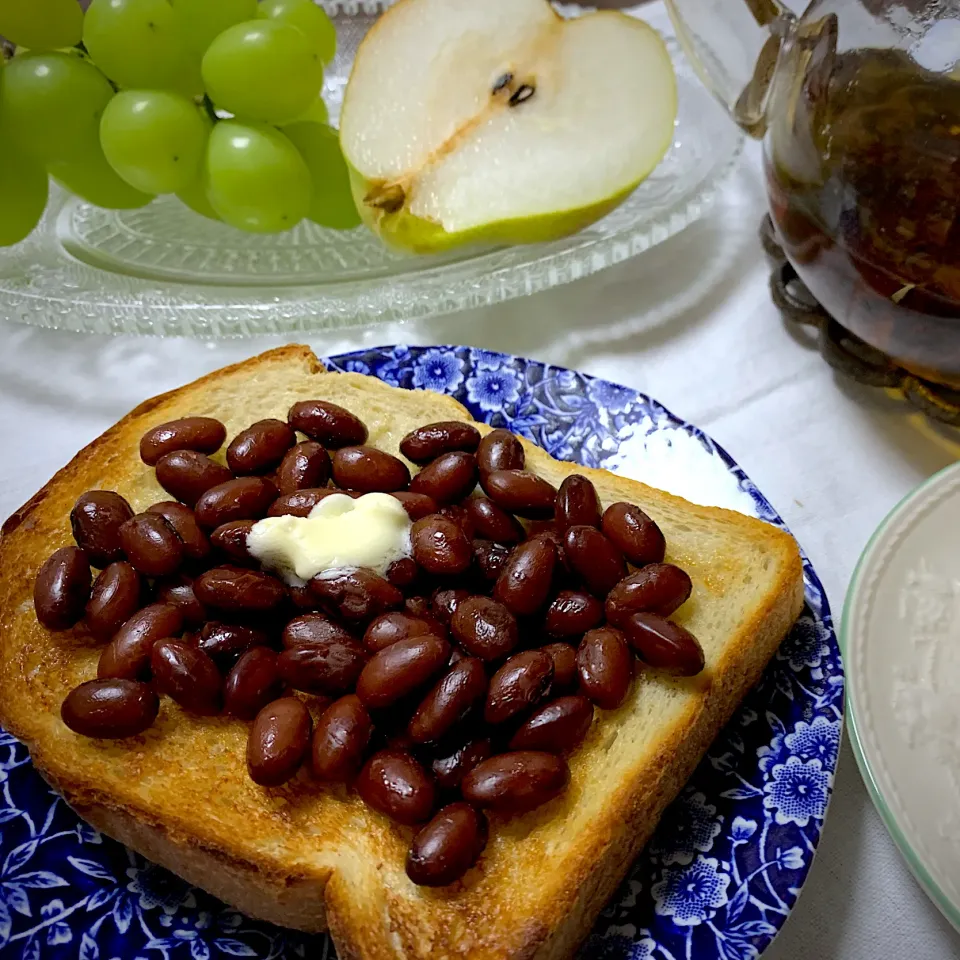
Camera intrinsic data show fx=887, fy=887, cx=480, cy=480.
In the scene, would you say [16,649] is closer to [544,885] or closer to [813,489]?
Result: [544,885]

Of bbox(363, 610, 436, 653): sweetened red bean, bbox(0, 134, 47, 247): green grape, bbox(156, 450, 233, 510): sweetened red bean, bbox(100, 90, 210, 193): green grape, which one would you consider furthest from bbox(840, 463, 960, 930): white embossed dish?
bbox(0, 134, 47, 247): green grape

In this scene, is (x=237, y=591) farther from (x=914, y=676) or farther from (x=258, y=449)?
(x=914, y=676)

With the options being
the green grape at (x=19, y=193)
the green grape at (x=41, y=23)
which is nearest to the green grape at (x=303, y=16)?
the green grape at (x=41, y=23)

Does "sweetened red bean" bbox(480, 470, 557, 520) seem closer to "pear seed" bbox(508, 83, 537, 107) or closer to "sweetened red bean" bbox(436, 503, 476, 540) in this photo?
"sweetened red bean" bbox(436, 503, 476, 540)

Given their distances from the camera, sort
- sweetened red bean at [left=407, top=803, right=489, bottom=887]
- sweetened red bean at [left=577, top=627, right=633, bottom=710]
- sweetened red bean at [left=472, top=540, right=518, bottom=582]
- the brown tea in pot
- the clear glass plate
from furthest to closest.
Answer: the clear glass plate, the brown tea in pot, sweetened red bean at [left=472, top=540, right=518, bottom=582], sweetened red bean at [left=577, top=627, right=633, bottom=710], sweetened red bean at [left=407, top=803, right=489, bottom=887]

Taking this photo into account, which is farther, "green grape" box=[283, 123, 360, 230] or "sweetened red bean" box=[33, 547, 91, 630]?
"green grape" box=[283, 123, 360, 230]

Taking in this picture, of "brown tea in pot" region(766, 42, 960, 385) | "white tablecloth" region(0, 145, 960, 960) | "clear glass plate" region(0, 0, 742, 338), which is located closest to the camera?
"brown tea in pot" region(766, 42, 960, 385)

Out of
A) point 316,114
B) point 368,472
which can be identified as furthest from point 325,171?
point 368,472

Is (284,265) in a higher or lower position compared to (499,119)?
lower
